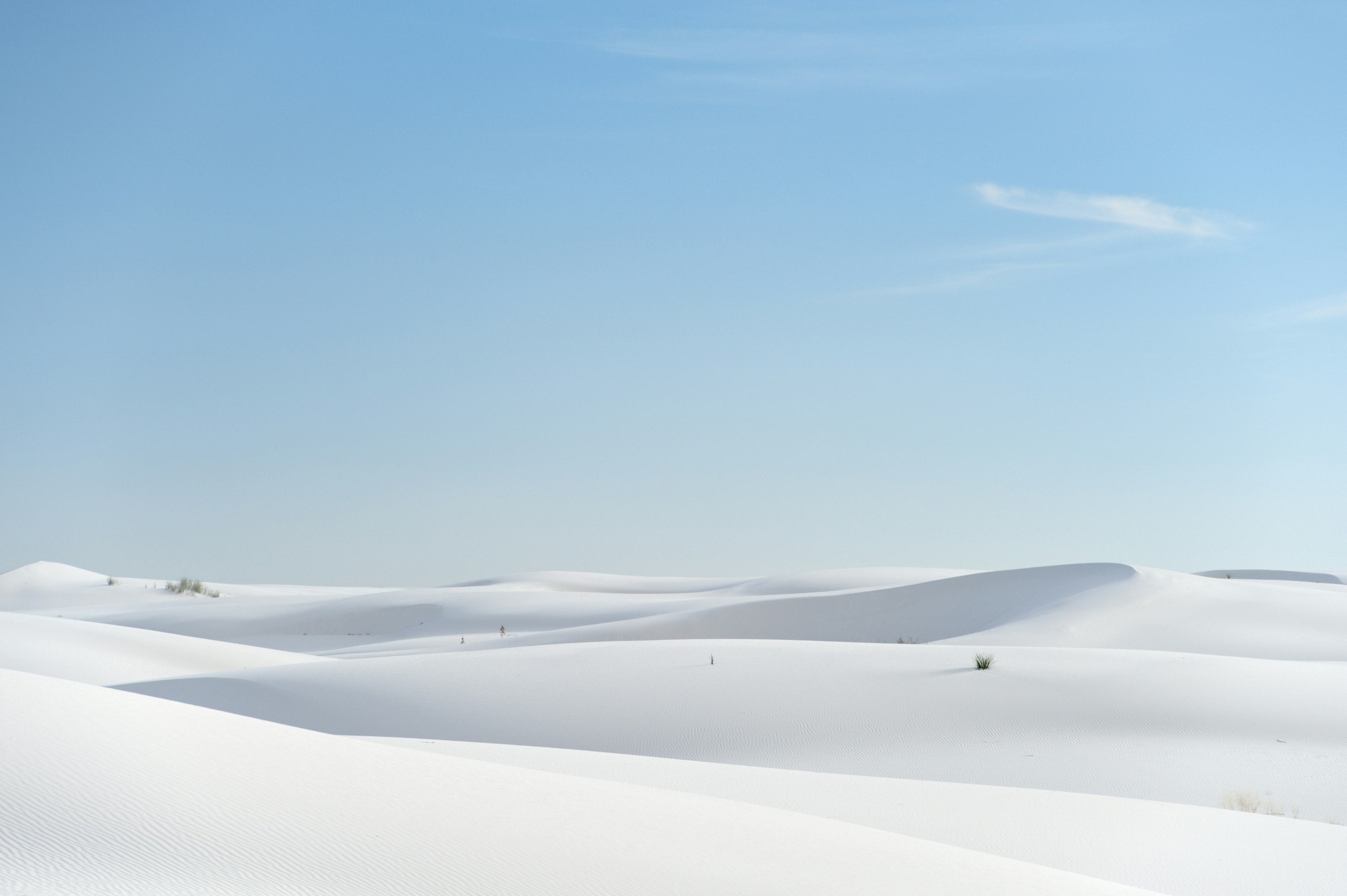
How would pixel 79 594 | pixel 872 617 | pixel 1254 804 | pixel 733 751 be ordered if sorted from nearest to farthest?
pixel 1254 804 → pixel 733 751 → pixel 872 617 → pixel 79 594

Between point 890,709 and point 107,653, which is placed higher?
point 107,653

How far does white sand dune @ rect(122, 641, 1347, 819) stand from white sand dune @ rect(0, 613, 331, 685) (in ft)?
6.50

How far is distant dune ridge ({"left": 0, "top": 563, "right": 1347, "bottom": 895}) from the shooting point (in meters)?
4.06

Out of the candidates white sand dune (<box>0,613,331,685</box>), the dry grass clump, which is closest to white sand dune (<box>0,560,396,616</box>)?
the dry grass clump

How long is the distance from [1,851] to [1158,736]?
10.6 metres

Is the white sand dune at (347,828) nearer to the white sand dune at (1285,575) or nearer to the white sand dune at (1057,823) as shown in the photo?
the white sand dune at (1057,823)

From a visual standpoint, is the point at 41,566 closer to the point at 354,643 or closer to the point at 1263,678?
the point at 354,643

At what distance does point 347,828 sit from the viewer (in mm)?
4219

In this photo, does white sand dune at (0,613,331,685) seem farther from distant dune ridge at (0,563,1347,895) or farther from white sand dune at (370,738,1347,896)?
white sand dune at (370,738,1347,896)

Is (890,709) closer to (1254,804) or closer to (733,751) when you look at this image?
(733,751)

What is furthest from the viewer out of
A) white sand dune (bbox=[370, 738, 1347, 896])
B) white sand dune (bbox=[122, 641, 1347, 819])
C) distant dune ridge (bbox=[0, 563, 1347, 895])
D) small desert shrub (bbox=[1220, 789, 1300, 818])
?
white sand dune (bbox=[122, 641, 1347, 819])

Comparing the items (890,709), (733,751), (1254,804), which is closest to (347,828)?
(1254,804)

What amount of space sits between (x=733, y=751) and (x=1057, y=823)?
15.0 ft

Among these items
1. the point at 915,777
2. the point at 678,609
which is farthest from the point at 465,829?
the point at 678,609
